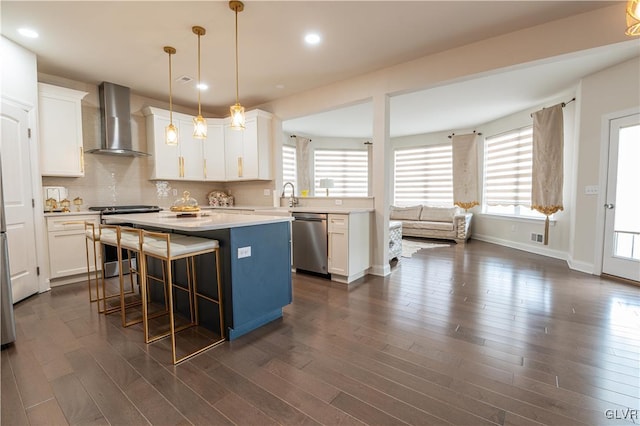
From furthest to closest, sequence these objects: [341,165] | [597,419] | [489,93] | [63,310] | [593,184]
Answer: [341,165], [489,93], [593,184], [63,310], [597,419]

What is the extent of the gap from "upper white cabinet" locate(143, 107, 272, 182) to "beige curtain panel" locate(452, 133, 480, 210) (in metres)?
4.76

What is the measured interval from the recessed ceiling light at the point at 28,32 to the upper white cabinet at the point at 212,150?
1569mm

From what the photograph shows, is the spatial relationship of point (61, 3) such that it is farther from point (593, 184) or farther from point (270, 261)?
point (593, 184)

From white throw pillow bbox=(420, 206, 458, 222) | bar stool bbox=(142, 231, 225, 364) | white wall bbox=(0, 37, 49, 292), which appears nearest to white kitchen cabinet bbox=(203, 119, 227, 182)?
white wall bbox=(0, 37, 49, 292)

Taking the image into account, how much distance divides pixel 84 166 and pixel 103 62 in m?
1.46

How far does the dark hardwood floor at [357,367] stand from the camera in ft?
4.79

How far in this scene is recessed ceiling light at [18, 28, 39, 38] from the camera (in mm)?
2732

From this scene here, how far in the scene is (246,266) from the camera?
2.25 meters

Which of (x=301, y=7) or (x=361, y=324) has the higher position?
(x=301, y=7)

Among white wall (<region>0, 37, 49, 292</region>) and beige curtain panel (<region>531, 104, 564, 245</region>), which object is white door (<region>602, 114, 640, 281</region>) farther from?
white wall (<region>0, 37, 49, 292</region>)

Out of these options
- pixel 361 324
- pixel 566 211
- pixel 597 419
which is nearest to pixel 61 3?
pixel 361 324

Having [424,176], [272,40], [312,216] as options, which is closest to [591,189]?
[312,216]

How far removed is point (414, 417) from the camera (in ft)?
4.67

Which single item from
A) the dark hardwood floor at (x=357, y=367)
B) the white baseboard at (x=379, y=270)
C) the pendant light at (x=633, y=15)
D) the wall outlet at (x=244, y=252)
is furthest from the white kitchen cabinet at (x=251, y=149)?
the pendant light at (x=633, y=15)
